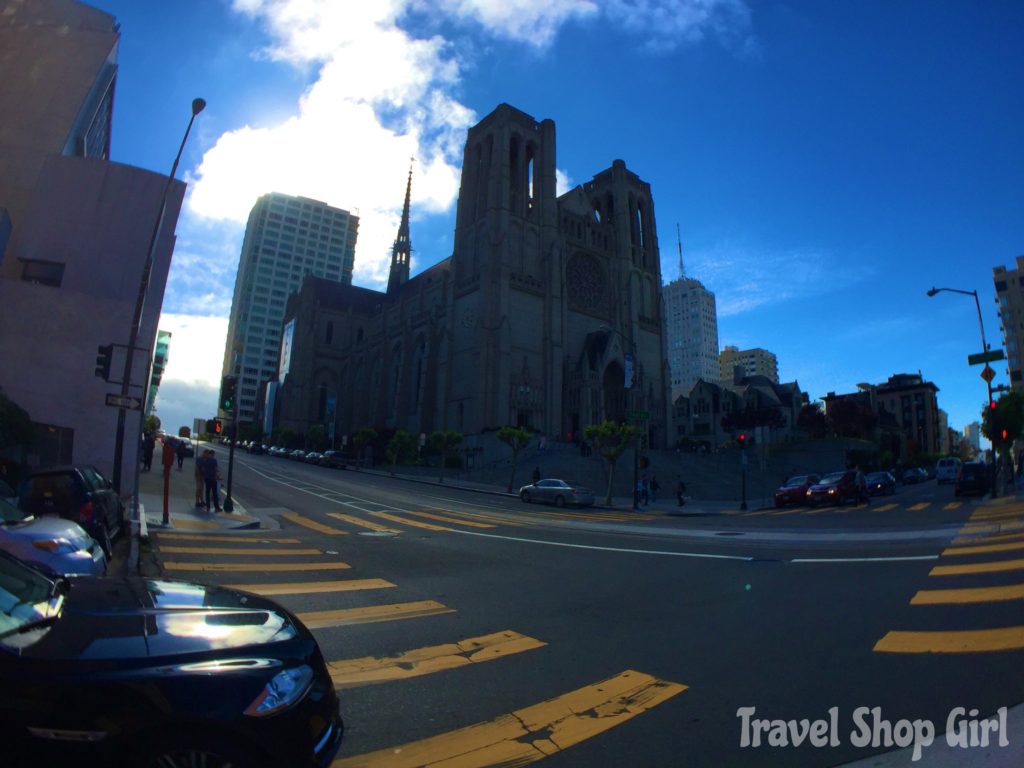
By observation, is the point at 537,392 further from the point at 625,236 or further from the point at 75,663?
the point at 75,663

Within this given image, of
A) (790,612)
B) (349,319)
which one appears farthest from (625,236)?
(790,612)

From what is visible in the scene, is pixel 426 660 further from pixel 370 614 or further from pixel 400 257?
pixel 400 257

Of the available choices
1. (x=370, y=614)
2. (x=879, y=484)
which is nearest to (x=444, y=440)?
(x=879, y=484)

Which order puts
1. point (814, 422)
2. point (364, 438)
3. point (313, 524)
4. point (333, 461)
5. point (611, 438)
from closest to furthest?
point (313, 524) → point (611, 438) → point (333, 461) → point (364, 438) → point (814, 422)

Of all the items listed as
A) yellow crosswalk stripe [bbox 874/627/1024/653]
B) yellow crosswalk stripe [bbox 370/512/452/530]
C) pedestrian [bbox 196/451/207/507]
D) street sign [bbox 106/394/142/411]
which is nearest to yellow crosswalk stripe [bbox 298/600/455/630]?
yellow crosswalk stripe [bbox 874/627/1024/653]

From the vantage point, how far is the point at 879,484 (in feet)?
107

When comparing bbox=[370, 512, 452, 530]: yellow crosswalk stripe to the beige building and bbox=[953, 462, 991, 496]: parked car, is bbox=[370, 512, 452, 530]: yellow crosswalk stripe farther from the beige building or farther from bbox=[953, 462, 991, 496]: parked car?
bbox=[953, 462, 991, 496]: parked car

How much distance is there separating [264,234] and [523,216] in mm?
98728

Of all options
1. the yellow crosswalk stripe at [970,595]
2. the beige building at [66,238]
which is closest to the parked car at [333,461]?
the beige building at [66,238]

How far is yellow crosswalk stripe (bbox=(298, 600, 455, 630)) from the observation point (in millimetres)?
5801

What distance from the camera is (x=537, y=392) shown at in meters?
58.8

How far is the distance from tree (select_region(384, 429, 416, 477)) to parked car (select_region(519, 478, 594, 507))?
2662 cm

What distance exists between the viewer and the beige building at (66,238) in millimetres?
23641

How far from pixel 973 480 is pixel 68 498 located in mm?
34165
